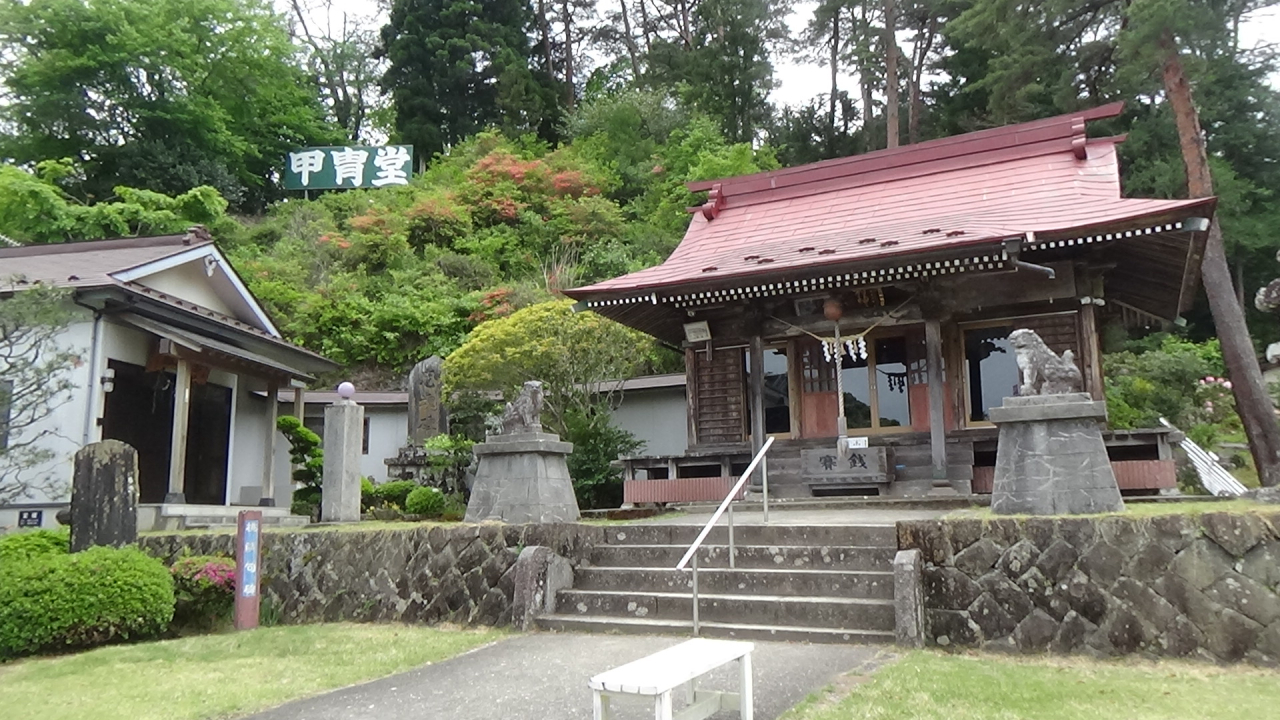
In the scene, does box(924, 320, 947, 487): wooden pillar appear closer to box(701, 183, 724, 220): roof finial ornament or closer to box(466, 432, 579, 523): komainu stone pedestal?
box(466, 432, 579, 523): komainu stone pedestal

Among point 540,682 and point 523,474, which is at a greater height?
point 523,474

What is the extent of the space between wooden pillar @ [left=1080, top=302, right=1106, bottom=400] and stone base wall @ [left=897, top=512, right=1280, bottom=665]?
6174mm

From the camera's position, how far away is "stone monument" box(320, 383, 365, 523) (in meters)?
10.7

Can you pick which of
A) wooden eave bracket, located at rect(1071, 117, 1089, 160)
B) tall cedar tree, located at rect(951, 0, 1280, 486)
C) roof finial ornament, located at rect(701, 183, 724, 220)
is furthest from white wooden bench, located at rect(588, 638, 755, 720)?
roof finial ornament, located at rect(701, 183, 724, 220)

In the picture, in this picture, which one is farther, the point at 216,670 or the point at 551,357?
the point at 551,357

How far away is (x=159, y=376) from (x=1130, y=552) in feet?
44.6

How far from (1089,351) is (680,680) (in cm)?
998

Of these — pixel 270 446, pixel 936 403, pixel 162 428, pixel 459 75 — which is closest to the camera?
pixel 936 403

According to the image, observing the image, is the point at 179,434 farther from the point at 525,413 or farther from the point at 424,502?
the point at 525,413

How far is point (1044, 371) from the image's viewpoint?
24.2ft

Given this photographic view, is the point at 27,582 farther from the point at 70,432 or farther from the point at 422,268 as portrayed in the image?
the point at 422,268

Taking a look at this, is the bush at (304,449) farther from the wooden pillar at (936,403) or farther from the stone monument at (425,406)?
the wooden pillar at (936,403)

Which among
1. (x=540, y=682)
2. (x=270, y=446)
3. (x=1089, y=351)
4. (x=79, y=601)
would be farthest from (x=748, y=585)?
(x=270, y=446)

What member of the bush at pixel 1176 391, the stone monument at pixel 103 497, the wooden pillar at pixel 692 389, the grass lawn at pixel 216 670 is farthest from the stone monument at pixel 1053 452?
the bush at pixel 1176 391
